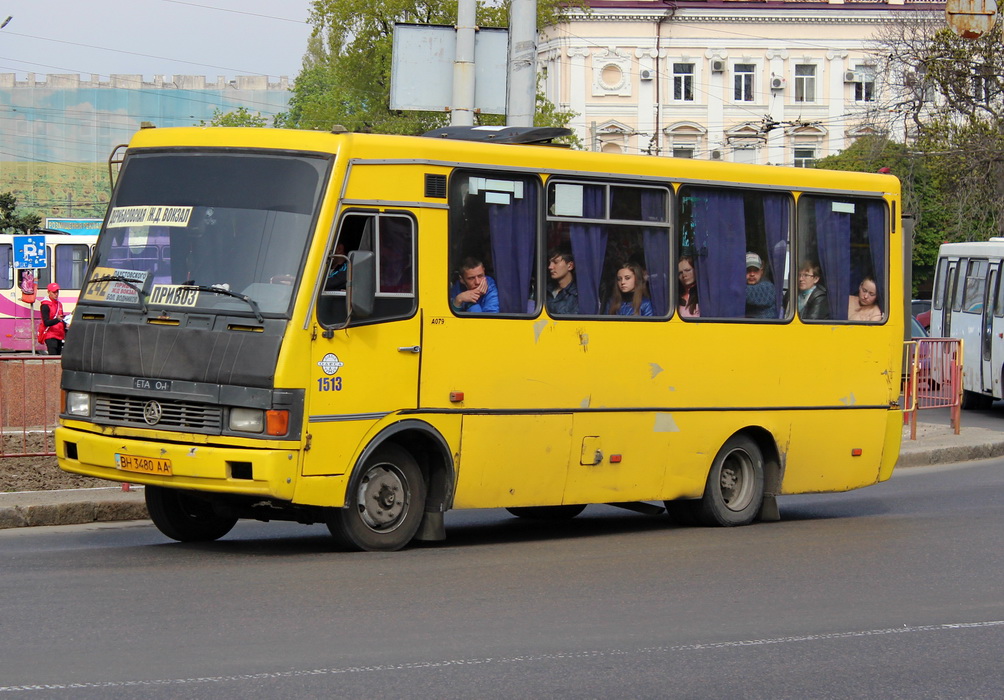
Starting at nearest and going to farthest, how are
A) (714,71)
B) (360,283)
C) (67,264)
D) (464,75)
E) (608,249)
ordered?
(360,283)
(608,249)
(464,75)
(67,264)
(714,71)

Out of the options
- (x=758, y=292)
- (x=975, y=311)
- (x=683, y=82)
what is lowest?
(x=758, y=292)

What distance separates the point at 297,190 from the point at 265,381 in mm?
1272

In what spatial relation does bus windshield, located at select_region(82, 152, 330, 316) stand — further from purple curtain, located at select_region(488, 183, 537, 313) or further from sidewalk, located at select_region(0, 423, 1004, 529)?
sidewalk, located at select_region(0, 423, 1004, 529)

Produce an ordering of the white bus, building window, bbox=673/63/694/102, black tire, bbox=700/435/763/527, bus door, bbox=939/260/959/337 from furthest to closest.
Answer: building window, bbox=673/63/694/102, bus door, bbox=939/260/959/337, the white bus, black tire, bbox=700/435/763/527

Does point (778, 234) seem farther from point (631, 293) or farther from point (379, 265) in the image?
point (379, 265)

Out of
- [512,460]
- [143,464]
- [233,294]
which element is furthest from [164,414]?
[512,460]

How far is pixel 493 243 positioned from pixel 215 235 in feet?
6.65

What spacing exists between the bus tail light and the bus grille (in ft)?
1.02

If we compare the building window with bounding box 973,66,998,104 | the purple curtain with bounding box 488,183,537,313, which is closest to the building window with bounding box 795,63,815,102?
the building window with bounding box 973,66,998,104

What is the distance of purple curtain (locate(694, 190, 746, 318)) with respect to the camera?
11961 millimetres

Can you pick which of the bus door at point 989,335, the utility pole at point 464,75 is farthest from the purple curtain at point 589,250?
the bus door at point 989,335

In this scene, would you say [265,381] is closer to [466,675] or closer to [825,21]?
[466,675]

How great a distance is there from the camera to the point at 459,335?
1040 centimetres

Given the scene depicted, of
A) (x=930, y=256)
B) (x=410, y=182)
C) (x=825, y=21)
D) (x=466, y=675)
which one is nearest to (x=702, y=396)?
(x=410, y=182)
